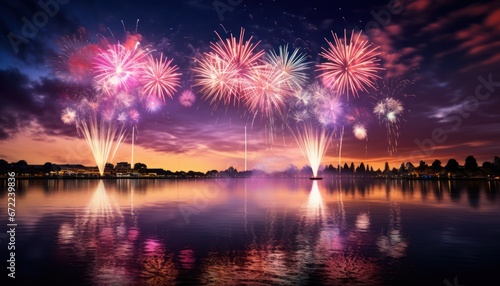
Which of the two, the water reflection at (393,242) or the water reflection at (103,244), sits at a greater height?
the water reflection at (103,244)

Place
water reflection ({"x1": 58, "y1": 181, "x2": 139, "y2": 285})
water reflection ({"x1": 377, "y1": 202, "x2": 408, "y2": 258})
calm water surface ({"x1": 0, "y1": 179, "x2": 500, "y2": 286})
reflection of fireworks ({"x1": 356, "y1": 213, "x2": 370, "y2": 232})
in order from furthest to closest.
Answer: reflection of fireworks ({"x1": 356, "y1": 213, "x2": 370, "y2": 232}) < water reflection ({"x1": 377, "y1": 202, "x2": 408, "y2": 258}) < water reflection ({"x1": 58, "y1": 181, "x2": 139, "y2": 285}) < calm water surface ({"x1": 0, "y1": 179, "x2": 500, "y2": 286})

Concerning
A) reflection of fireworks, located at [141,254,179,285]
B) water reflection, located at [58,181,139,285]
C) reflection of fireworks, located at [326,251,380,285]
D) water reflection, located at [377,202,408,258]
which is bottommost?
water reflection, located at [377,202,408,258]

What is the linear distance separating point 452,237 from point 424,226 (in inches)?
239

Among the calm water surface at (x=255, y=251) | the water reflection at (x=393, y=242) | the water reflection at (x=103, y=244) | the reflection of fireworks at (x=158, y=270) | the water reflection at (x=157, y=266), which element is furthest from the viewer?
the water reflection at (x=393, y=242)

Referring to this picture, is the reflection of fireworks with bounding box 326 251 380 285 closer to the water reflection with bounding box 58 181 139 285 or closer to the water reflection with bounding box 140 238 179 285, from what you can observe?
the water reflection with bounding box 140 238 179 285

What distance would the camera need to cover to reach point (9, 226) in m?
38.6

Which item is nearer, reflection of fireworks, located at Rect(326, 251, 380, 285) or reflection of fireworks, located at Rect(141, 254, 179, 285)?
reflection of fireworks, located at Rect(141, 254, 179, 285)

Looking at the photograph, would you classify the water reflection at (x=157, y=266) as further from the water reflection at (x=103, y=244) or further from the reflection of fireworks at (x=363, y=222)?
the reflection of fireworks at (x=363, y=222)

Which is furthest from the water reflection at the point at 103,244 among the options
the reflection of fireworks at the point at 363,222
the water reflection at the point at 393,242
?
the reflection of fireworks at the point at 363,222

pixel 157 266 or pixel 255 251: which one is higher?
pixel 157 266

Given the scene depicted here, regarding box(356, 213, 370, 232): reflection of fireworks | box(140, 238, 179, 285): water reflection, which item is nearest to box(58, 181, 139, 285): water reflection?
box(140, 238, 179, 285): water reflection

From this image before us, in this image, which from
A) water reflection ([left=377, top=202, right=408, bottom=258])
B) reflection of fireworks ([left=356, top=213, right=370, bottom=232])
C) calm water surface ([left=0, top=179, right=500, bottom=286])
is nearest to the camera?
calm water surface ([left=0, top=179, right=500, bottom=286])

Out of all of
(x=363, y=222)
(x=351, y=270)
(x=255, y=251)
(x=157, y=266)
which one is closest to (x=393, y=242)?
(x=351, y=270)

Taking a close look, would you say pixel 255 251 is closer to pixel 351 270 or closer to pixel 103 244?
pixel 351 270
